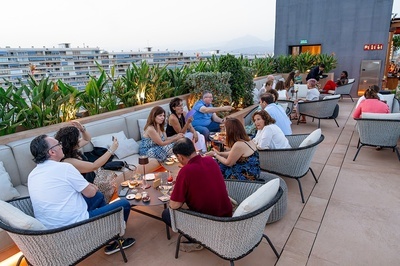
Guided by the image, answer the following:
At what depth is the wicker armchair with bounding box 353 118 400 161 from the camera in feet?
13.2

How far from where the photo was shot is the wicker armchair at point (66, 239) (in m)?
1.74

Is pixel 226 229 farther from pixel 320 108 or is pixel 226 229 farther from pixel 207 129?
pixel 320 108

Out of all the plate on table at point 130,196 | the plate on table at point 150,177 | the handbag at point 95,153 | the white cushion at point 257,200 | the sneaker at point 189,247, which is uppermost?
the white cushion at point 257,200

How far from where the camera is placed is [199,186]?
6.57ft

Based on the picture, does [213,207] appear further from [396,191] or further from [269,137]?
[396,191]

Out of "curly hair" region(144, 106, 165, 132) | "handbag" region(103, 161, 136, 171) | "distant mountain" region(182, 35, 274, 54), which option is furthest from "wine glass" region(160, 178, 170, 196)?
"distant mountain" region(182, 35, 274, 54)

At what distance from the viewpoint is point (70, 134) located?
8.24ft

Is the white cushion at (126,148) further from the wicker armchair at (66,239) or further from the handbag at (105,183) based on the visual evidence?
the wicker armchair at (66,239)

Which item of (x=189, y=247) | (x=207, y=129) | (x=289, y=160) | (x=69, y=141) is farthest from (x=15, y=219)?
(x=207, y=129)

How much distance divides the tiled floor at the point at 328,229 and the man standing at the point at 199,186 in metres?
0.66

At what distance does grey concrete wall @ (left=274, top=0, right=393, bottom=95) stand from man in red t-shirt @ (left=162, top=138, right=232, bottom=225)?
1392 centimetres

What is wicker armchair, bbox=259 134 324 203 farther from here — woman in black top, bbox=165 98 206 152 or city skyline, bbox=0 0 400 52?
city skyline, bbox=0 0 400 52

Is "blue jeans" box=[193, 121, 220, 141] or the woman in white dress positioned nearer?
the woman in white dress

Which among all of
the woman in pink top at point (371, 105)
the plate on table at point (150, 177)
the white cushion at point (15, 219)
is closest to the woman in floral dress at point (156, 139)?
the plate on table at point (150, 177)
